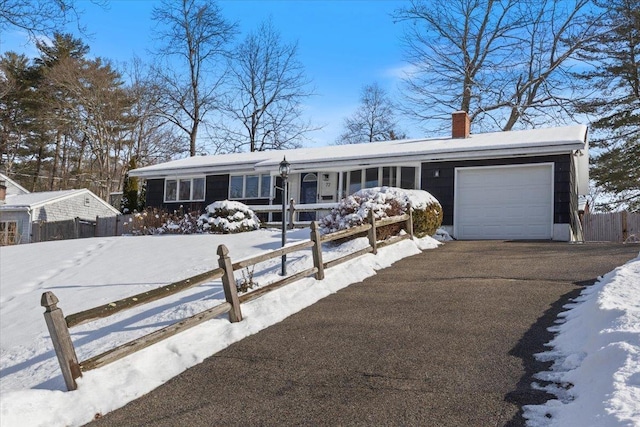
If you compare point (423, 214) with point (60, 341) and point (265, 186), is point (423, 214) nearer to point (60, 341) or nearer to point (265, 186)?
point (265, 186)

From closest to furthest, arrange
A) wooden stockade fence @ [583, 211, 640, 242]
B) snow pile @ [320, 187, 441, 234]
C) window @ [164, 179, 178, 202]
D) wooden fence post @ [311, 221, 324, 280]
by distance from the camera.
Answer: wooden fence post @ [311, 221, 324, 280] < snow pile @ [320, 187, 441, 234] < wooden stockade fence @ [583, 211, 640, 242] < window @ [164, 179, 178, 202]

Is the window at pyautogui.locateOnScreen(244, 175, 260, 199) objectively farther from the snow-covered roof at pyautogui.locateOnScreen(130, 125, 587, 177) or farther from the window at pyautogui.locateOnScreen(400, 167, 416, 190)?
the window at pyautogui.locateOnScreen(400, 167, 416, 190)

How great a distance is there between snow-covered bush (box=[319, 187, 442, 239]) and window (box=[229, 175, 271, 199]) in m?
9.08

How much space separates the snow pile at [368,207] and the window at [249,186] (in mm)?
9238

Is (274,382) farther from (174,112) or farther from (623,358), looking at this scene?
(174,112)

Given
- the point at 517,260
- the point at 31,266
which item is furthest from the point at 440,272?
the point at 31,266

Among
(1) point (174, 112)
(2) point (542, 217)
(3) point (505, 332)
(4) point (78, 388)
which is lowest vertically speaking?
(4) point (78, 388)

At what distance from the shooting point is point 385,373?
5074 millimetres

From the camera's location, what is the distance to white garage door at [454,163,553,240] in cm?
1650

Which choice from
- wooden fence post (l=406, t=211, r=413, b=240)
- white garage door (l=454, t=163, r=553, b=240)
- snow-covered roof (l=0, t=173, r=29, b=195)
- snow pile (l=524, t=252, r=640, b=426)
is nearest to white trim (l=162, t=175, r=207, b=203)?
white garage door (l=454, t=163, r=553, b=240)

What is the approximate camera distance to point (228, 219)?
17672mm

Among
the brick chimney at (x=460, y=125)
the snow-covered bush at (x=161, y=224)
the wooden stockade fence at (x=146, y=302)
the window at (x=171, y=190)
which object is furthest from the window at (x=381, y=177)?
the wooden stockade fence at (x=146, y=302)

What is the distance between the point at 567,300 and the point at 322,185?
14198 millimetres

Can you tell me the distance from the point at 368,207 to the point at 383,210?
376 mm
